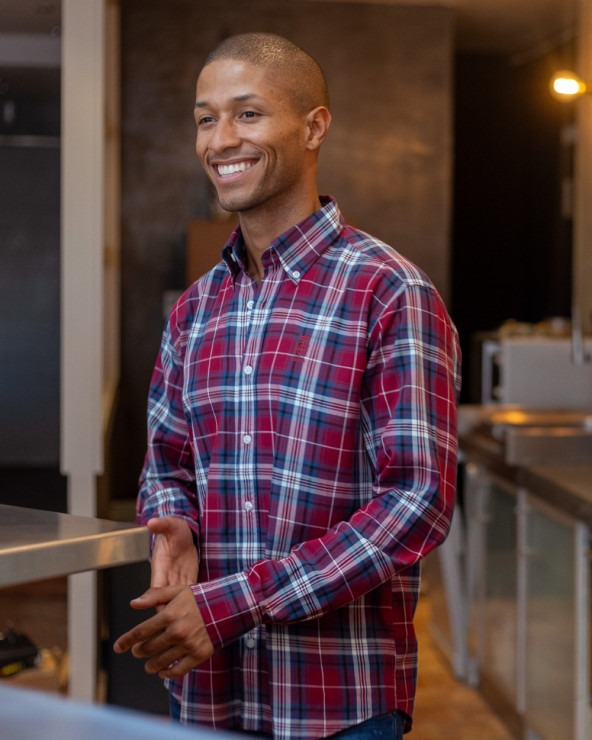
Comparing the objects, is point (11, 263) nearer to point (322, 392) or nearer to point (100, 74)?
point (100, 74)

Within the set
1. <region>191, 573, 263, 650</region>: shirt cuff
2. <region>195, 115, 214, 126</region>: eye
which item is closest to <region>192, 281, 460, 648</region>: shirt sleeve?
<region>191, 573, 263, 650</region>: shirt cuff

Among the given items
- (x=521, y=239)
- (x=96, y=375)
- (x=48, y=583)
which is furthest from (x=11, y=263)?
(x=521, y=239)

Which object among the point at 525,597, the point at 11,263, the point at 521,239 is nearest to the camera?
the point at 11,263

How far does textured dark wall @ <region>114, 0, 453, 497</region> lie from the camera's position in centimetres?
521

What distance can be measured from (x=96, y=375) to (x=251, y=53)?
1700mm

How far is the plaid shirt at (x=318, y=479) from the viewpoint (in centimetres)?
115

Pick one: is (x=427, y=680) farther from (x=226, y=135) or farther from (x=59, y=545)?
(x=59, y=545)

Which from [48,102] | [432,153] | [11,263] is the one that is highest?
[432,153]

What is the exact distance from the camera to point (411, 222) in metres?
5.54

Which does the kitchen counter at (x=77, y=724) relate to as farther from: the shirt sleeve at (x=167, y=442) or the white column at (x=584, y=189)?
the white column at (x=584, y=189)

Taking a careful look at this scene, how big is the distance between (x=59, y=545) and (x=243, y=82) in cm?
72

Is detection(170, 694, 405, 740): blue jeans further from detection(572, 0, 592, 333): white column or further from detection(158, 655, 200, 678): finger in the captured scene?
detection(572, 0, 592, 333): white column

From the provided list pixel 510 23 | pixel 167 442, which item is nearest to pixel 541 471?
pixel 167 442

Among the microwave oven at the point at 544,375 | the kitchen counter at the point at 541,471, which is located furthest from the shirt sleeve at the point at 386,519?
the microwave oven at the point at 544,375
